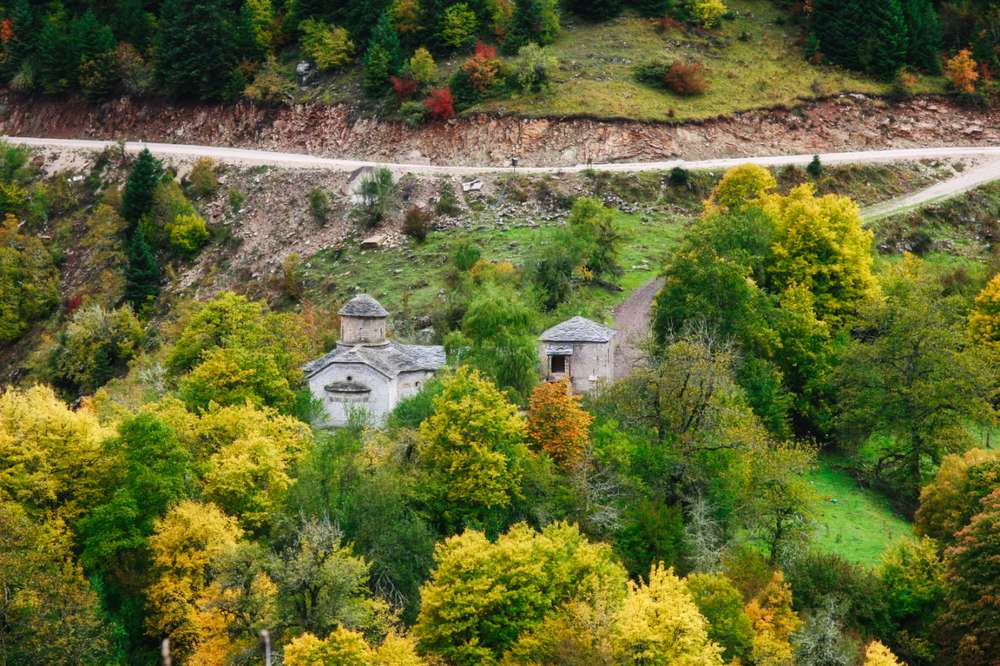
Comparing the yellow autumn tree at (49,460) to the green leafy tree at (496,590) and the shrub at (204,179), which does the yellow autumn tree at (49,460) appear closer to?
the green leafy tree at (496,590)

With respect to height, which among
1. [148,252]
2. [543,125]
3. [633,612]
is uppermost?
[633,612]

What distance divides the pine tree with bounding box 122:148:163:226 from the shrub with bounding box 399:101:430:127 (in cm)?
1806

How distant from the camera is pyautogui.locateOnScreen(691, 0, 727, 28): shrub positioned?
93250 mm

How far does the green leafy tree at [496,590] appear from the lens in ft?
132

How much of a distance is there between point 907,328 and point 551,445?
18.1 metres

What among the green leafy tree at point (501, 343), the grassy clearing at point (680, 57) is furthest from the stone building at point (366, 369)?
the grassy clearing at point (680, 57)

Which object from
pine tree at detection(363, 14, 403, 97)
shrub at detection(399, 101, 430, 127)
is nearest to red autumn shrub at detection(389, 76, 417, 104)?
shrub at detection(399, 101, 430, 127)

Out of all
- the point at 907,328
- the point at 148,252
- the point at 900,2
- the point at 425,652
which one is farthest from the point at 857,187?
the point at 425,652

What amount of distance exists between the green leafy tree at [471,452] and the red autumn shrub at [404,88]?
4422 cm

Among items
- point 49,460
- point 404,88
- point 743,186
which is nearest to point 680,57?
point 404,88

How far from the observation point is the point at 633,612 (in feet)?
128

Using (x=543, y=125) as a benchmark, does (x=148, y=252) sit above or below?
below

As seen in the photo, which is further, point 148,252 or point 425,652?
point 148,252

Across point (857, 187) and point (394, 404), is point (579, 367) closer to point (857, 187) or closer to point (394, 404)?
point (394, 404)
